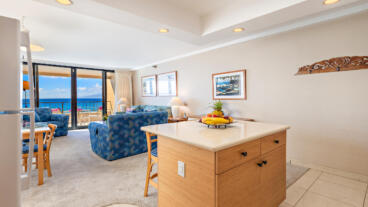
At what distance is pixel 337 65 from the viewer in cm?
255

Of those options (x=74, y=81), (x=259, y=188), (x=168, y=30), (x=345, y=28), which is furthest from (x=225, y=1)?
(x=74, y=81)

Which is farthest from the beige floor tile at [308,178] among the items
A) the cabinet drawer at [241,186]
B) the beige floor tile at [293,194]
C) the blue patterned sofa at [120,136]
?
the blue patterned sofa at [120,136]

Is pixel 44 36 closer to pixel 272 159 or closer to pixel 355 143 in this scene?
pixel 272 159

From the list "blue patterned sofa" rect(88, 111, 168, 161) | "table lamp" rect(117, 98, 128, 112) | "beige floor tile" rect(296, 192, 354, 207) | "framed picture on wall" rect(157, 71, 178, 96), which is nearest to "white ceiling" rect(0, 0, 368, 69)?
"framed picture on wall" rect(157, 71, 178, 96)

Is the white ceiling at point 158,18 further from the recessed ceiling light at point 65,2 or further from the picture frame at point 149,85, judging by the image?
the picture frame at point 149,85

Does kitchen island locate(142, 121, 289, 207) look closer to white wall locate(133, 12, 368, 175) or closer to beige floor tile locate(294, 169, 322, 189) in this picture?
beige floor tile locate(294, 169, 322, 189)

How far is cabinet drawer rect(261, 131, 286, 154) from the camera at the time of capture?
61.1 inches

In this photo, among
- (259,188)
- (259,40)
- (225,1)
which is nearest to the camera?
(259,188)

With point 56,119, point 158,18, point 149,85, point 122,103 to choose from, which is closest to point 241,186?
point 158,18

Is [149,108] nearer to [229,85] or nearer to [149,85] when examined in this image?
[149,85]

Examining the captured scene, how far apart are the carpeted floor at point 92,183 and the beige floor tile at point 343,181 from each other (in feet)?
0.90

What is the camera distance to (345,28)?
2488mm

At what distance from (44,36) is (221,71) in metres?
3.77

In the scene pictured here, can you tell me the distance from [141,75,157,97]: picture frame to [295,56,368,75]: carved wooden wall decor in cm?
444
